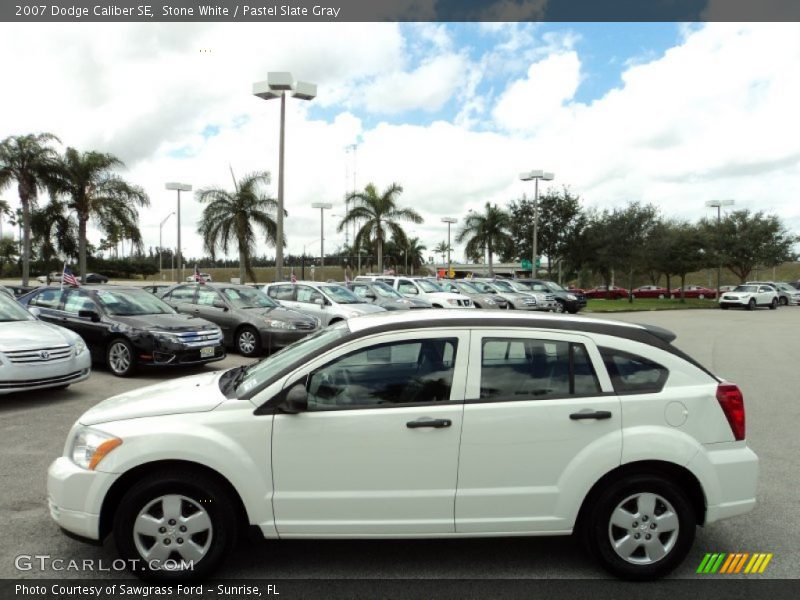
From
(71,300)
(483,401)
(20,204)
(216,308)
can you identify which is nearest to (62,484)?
(483,401)

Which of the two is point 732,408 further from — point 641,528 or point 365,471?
point 365,471

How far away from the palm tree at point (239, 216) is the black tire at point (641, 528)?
29342 mm

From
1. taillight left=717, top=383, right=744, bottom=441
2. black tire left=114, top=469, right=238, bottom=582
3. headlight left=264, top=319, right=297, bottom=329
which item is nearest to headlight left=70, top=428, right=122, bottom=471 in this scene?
black tire left=114, top=469, right=238, bottom=582

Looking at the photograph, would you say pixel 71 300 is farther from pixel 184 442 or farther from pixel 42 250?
pixel 42 250

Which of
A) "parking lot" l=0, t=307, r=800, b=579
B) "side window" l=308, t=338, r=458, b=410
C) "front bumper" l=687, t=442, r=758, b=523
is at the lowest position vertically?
"parking lot" l=0, t=307, r=800, b=579

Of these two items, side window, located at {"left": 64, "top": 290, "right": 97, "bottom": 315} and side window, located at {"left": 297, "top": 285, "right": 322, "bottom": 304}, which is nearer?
side window, located at {"left": 64, "top": 290, "right": 97, "bottom": 315}

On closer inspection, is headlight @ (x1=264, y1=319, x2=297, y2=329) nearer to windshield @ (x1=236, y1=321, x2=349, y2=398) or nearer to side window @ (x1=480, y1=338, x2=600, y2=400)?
windshield @ (x1=236, y1=321, x2=349, y2=398)

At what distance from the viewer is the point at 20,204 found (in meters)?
27.6

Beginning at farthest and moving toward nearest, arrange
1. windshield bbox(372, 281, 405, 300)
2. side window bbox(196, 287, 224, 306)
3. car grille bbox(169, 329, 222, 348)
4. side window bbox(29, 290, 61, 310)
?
windshield bbox(372, 281, 405, 300) < side window bbox(196, 287, 224, 306) < side window bbox(29, 290, 61, 310) < car grille bbox(169, 329, 222, 348)

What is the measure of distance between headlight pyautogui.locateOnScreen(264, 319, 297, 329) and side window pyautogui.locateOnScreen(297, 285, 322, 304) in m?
3.31

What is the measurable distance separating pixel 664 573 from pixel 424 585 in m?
1.36

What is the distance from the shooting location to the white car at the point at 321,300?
1575cm

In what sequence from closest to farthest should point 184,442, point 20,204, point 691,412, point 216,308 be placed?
1. point 184,442
2. point 691,412
3. point 216,308
4. point 20,204

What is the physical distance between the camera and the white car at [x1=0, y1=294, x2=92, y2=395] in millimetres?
7609
